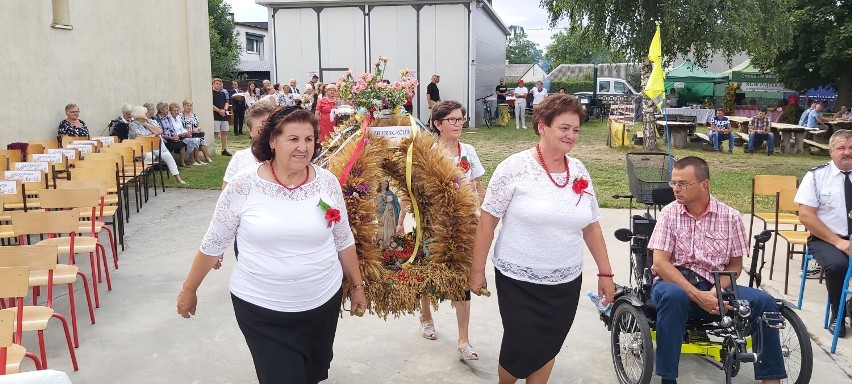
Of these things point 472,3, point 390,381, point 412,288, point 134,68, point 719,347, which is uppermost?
point 472,3

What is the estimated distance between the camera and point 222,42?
5244cm

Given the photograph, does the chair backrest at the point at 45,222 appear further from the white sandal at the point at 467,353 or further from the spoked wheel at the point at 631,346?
the spoked wheel at the point at 631,346

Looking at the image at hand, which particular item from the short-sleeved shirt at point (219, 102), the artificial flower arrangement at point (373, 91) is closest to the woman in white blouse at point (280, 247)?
the artificial flower arrangement at point (373, 91)

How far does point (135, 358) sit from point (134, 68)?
414 inches

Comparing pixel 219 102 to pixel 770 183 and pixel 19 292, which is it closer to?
pixel 770 183

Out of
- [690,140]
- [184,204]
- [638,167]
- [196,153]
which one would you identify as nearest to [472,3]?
[690,140]

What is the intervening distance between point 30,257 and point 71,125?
777 cm

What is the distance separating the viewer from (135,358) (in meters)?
4.67

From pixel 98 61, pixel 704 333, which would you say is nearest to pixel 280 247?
pixel 704 333

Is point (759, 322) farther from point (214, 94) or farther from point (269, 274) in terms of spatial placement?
point (214, 94)

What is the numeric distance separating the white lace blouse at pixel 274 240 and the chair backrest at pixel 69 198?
3.55 meters

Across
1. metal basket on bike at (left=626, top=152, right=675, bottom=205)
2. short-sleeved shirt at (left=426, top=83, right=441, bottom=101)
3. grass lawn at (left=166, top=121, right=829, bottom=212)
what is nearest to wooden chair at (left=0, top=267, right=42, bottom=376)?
metal basket on bike at (left=626, top=152, right=675, bottom=205)

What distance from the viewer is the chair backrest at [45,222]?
5.14 meters

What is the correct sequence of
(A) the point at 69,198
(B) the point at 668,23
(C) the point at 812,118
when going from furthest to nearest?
(C) the point at 812,118 < (B) the point at 668,23 < (A) the point at 69,198
